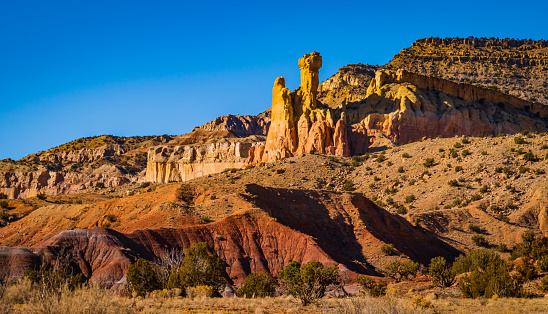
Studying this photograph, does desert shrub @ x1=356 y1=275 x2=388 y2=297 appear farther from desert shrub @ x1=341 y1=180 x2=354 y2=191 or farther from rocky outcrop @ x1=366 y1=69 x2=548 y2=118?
rocky outcrop @ x1=366 y1=69 x2=548 y2=118

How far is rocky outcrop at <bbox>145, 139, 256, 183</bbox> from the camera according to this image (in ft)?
344

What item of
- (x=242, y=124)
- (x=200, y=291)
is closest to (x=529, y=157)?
(x=200, y=291)

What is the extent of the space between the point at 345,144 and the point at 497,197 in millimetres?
27142

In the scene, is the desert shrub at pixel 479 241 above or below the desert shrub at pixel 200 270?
above

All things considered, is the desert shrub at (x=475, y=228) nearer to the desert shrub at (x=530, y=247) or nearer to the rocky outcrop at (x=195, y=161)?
the desert shrub at (x=530, y=247)

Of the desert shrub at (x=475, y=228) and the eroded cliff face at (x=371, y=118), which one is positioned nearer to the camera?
the desert shrub at (x=475, y=228)

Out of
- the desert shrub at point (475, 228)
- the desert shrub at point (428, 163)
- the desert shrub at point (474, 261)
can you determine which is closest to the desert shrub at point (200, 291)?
the desert shrub at point (474, 261)

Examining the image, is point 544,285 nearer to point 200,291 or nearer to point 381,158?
point 200,291

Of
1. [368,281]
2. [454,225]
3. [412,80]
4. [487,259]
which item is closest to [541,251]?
[487,259]

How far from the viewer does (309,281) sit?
28.0 metres

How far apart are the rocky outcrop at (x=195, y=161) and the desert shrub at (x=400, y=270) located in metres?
65.3

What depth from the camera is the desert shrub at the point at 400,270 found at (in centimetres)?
3712

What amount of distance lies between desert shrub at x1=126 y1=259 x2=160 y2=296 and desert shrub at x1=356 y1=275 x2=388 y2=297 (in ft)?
33.3

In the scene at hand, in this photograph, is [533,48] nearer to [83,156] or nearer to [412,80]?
[412,80]
